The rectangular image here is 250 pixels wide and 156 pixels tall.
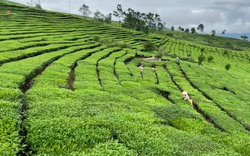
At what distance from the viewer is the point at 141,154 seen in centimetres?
1534

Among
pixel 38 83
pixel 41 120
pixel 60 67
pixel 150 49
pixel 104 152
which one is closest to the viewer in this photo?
pixel 104 152

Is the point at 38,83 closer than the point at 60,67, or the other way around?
the point at 38,83

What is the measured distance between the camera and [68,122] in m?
16.9

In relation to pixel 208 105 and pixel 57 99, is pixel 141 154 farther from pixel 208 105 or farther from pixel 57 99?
pixel 208 105

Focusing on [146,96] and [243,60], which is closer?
[146,96]

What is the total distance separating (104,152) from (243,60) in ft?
420

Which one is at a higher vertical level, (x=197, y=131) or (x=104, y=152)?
(x=104, y=152)

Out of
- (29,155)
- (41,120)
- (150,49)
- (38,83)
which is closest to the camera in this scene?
(29,155)

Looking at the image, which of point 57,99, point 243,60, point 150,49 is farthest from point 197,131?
point 243,60

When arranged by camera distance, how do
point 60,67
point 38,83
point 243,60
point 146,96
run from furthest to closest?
point 243,60 < point 60,67 < point 146,96 < point 38,83

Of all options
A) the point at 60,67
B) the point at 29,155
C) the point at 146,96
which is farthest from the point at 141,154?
the point at 60,67

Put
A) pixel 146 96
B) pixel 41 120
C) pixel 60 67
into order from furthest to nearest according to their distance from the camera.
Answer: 1. pixel 60 67
2. pixel 146 96
3. pixel 41 120

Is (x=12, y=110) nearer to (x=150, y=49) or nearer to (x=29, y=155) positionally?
(x=29, y=155)

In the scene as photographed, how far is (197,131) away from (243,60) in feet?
388
